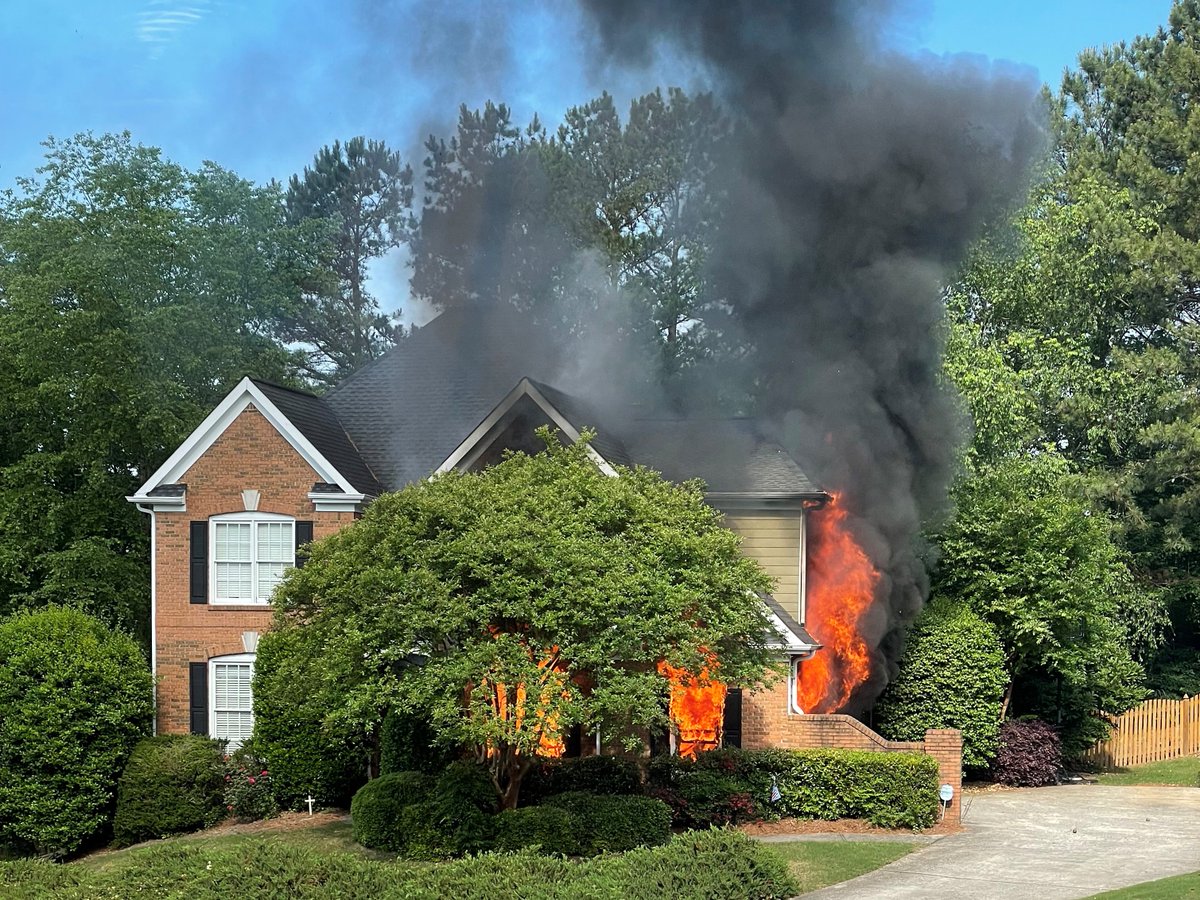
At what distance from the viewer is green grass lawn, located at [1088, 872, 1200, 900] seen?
15.0 m

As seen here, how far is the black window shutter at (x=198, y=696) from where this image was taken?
24719 millimetres

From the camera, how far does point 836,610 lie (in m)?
25.1

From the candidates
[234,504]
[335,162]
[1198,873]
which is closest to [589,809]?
[1198,873]

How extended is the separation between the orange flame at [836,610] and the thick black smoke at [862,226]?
2.00 ft

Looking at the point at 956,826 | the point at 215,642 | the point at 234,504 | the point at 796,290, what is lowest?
Result: the point at 956,826

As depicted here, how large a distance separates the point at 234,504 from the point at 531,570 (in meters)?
9.18

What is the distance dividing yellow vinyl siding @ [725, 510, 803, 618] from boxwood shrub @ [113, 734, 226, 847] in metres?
10.2

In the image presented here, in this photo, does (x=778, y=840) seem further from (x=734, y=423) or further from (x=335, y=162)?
(x=335, y=162)

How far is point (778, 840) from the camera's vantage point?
19891 mm

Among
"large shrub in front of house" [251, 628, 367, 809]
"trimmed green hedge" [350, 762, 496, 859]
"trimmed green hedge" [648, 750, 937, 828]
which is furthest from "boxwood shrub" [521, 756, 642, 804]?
"large shrub in front of house" [251, 628, 367, 809]

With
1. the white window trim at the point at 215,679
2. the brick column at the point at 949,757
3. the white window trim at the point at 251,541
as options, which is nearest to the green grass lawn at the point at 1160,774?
the brick column at the point at 949,757

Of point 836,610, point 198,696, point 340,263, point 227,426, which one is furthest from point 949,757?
point 340,263

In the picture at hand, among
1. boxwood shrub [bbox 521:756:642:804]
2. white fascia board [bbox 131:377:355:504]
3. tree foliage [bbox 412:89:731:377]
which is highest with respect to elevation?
tree foliage [bbox 412:89:731:377]

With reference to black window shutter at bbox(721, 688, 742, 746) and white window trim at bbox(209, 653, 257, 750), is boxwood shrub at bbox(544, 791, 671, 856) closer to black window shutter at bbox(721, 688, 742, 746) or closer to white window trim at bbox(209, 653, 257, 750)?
black window shutter at bbox(721, 688, 742, 746)
